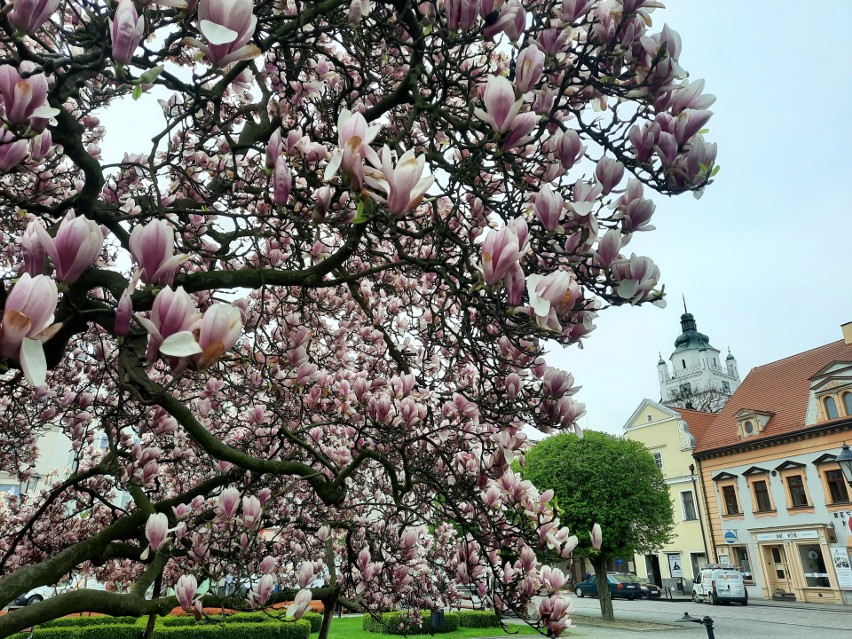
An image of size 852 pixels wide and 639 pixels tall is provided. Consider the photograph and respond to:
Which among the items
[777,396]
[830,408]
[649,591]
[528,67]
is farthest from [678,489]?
[528,67]

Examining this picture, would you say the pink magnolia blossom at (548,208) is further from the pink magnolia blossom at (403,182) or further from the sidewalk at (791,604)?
the sidewalk at (791,604)

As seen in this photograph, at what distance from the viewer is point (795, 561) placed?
912 inches

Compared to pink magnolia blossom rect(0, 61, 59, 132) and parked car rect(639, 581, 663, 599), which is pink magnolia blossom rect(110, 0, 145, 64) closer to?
pink magnolia blossom rect(0, 61, 59, 132)

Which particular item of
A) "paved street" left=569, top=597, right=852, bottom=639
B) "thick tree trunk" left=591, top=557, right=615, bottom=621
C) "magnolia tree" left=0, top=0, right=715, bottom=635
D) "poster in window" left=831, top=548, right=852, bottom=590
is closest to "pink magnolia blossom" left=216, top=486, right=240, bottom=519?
"magnolia tree" left=0, top=0, right=715, bottom=635

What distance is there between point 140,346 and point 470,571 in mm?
2816

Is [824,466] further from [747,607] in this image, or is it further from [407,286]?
[407,286]

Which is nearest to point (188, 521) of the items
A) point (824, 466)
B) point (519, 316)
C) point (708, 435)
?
point (519, 316)

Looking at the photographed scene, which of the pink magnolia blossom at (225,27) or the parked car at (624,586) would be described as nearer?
the pink magnolia blossom at (225,27)

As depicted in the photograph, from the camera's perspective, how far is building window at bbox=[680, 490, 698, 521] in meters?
28.9

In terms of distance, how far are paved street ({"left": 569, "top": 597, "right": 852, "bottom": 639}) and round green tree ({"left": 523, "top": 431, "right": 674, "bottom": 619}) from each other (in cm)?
222

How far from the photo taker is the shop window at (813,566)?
73.4ft

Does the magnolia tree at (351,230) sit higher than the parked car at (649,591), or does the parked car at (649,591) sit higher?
the magnolia tree at (351,230)

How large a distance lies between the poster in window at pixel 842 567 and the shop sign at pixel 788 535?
891 millimetres

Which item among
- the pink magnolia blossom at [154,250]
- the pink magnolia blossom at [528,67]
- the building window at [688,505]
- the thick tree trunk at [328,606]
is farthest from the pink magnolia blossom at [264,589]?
the building window at [688,505]
